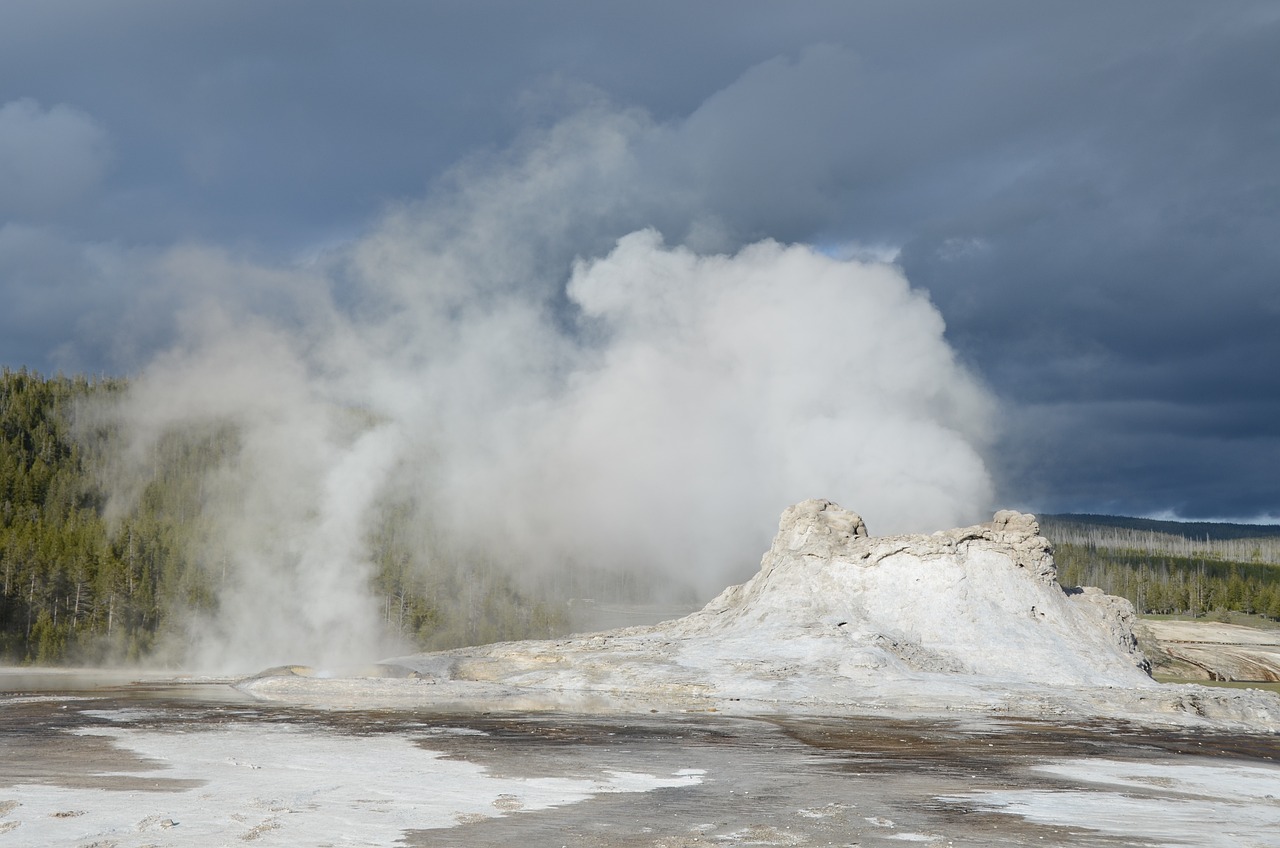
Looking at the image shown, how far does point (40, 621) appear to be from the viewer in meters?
90.3

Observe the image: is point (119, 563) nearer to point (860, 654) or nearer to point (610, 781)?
point (860, 654)

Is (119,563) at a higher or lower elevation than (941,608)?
higher

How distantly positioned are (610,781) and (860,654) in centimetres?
2691

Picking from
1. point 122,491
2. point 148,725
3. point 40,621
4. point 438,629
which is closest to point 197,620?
point 40,621

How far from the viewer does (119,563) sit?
101m

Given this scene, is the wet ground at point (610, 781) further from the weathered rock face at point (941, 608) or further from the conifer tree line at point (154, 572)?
the conifer tree line at point (154, 572)

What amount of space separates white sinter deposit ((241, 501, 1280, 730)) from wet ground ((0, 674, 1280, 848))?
19.5 feet

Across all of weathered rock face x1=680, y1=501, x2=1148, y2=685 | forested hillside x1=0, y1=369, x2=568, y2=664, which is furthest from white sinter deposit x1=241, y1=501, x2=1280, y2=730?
forested hillside x1=0, y1=369, x2=568, y2=664

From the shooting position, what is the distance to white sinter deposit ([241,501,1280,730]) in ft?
142

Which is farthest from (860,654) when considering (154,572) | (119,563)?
(154,572)

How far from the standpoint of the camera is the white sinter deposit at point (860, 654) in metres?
43.4

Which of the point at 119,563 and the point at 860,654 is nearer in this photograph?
the point at 860,654

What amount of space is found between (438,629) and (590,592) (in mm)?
29101

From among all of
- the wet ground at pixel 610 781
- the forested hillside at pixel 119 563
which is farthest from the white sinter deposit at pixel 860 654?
the forested hillside at pixel 119 563
